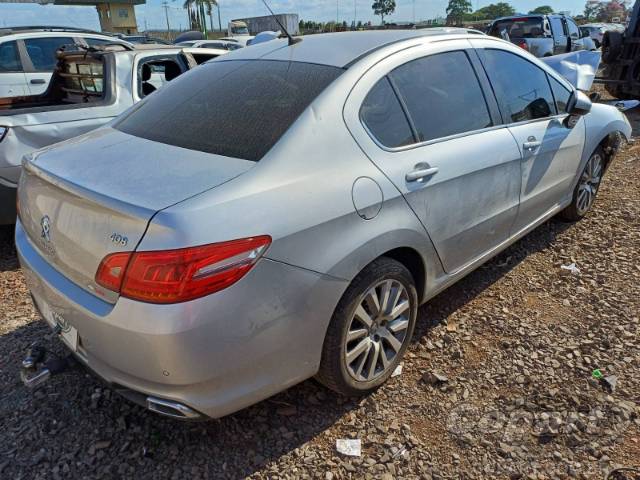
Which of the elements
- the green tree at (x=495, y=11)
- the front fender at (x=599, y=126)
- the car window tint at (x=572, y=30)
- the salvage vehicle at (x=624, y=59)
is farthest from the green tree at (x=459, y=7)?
the front fender at (x=599, y=126)

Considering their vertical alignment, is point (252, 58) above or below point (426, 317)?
above

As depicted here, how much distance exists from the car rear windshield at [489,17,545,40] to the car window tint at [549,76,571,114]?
403 inches

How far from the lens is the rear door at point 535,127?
3.17m

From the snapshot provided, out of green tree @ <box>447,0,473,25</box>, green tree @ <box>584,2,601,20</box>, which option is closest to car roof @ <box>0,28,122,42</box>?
green tree @ <box>447,0,473,25</box>

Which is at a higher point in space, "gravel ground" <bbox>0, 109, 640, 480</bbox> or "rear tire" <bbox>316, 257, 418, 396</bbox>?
"rear tire" <bbox>316, 257, 418, 396</bbox>

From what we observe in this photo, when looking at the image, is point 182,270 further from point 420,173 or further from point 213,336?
point 420,173

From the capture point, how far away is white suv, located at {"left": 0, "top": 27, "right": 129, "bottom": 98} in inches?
319

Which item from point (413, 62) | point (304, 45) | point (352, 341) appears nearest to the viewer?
point (352, 341)

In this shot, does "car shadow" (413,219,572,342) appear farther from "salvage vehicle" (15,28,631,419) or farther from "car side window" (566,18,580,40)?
"car side window" (566,18,580,40)

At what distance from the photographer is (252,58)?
280cm

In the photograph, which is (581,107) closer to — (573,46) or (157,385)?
(157,385)

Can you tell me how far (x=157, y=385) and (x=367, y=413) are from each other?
108cm

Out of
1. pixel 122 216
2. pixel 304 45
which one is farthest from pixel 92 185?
pixel 304 45

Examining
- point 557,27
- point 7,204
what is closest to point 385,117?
point 7,204
